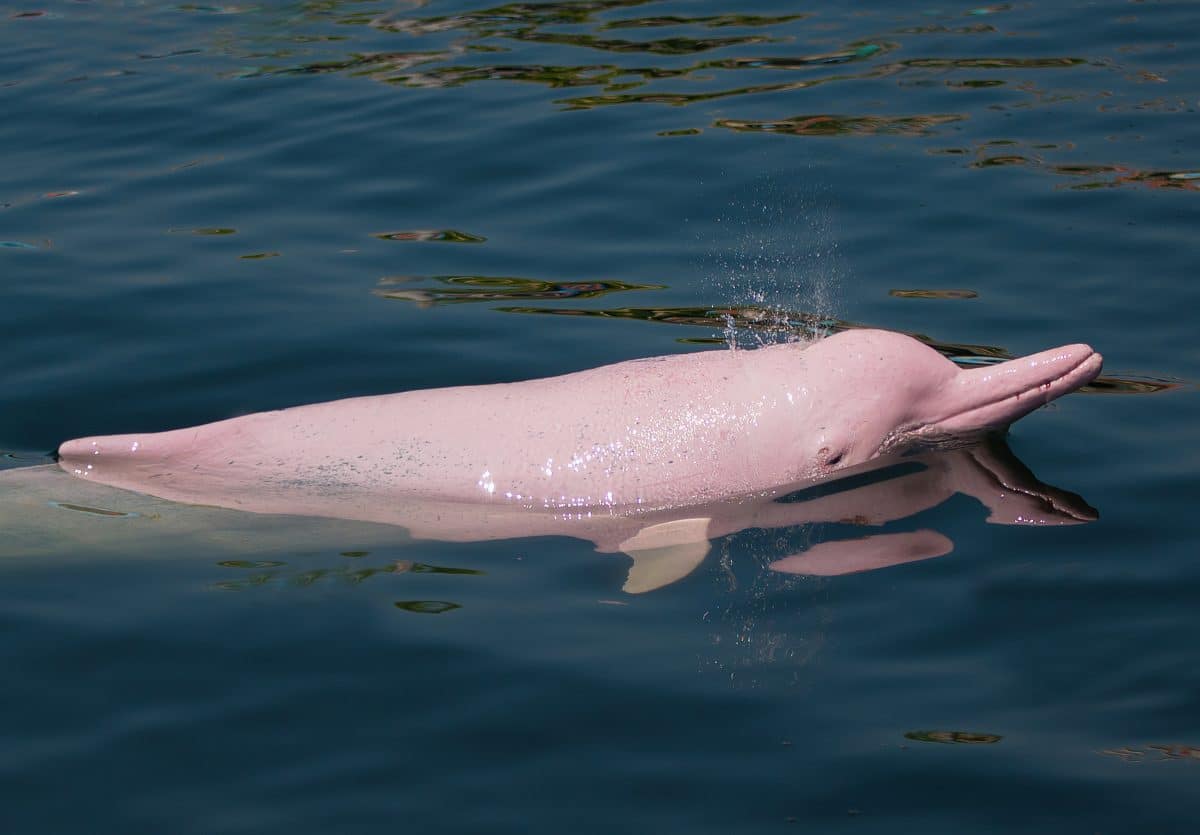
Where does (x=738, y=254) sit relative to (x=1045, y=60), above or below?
below

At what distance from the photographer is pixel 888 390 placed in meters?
7.96

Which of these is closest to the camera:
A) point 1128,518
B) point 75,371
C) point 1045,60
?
point 1128,518

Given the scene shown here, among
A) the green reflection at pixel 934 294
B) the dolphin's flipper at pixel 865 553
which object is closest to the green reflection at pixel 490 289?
the green reflection at pixel 934 294

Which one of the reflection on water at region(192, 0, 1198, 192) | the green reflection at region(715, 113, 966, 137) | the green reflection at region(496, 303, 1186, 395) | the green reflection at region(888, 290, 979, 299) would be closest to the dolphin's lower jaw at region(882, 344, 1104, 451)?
the green reflection at region(496, 303, 1186, 395)

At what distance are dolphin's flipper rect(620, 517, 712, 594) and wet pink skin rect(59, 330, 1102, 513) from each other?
0.35 metres

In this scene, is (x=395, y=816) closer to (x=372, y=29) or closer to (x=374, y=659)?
(x=374, y=659)

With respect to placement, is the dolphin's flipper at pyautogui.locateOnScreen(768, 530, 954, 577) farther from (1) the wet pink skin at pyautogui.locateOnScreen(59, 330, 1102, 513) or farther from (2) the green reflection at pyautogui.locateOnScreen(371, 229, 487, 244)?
(2) the green reflection at pyautogui.locateOnScreen(371, 229, 487, 244)

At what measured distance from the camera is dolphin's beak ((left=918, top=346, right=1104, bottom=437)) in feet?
25.5

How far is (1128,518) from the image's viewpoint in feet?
24.0

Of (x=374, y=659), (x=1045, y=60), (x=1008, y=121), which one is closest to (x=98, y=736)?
(x=374, y=659)

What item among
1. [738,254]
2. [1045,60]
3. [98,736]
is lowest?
[98,736]

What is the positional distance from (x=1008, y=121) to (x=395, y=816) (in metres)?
9.23

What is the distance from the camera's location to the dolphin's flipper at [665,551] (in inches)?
277

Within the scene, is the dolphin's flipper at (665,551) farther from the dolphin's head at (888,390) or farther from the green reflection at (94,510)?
the green reflection at (94,510)
